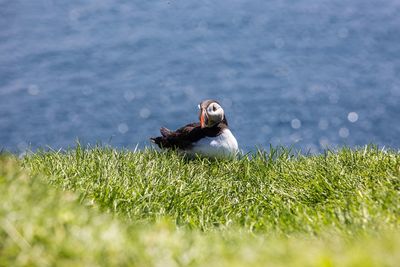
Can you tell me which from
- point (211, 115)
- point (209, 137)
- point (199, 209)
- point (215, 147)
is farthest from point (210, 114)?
point (199, 209)

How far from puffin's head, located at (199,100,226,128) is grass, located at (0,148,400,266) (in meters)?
0.42

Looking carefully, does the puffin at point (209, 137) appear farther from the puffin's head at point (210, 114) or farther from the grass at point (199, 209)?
the grass at point (199, 209)

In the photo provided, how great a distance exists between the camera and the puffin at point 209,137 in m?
6.50

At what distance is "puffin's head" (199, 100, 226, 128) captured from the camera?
6590mm

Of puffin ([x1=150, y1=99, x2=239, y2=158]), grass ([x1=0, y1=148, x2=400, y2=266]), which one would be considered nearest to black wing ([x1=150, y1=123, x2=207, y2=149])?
puffin ([x1=150, y1=99, x2=239, y2=158])

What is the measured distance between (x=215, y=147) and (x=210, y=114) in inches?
13.7

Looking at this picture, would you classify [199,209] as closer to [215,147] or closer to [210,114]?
[215,147]

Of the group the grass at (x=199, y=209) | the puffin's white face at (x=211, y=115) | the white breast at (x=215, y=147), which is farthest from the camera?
the puffin's white face at (x=211, y=115)

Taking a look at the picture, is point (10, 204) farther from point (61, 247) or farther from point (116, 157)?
point (116, 157)

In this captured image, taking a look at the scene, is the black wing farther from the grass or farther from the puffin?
the grass

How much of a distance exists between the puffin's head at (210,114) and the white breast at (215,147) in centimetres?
16

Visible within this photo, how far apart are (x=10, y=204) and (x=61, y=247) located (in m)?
0.46

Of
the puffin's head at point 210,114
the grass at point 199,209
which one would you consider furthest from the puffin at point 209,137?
the grass at point 199,209

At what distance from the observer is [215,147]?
649cm
